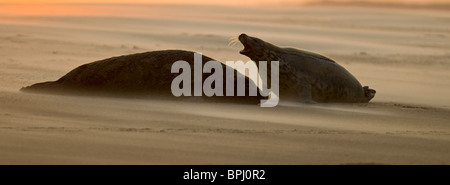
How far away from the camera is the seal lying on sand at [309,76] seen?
9.09 meters

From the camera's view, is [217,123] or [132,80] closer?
[217,123]

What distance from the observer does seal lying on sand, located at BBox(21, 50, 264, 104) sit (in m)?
8.53

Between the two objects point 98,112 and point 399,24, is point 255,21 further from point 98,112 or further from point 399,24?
point 98,112

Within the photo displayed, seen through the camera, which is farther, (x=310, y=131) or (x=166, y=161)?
(x=310, y=131)

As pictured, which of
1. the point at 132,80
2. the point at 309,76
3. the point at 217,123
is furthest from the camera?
the point at 309,76

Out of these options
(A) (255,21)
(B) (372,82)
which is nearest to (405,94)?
(B) (372,82)

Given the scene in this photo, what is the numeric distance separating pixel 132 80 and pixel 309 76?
1.75m

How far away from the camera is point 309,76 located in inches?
360

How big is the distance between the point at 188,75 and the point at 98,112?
1711 millimetres

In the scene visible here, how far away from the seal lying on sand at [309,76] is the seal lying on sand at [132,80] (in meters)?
0.55

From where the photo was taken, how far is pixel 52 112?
688 centimetres

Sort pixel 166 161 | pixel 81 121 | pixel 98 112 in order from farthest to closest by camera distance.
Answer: pixel 98 112 < pixel 81 121 < pixel 166 161
